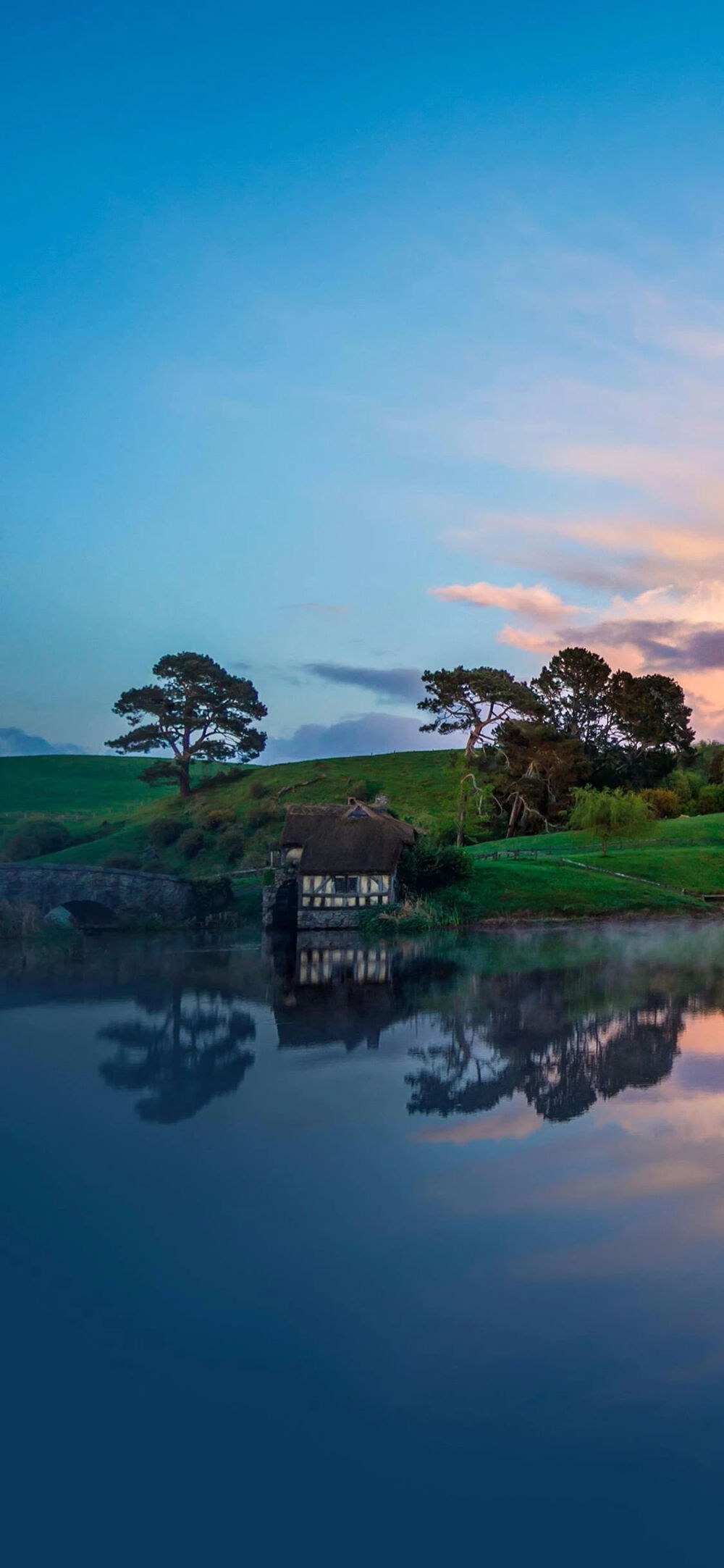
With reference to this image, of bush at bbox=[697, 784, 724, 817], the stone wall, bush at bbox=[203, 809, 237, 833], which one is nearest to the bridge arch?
the stone wall

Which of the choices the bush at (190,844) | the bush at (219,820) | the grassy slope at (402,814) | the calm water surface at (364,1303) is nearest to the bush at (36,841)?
the grassy slope at (402,814)

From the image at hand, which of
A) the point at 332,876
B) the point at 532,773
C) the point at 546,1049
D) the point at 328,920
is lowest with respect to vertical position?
the point at 546,1049

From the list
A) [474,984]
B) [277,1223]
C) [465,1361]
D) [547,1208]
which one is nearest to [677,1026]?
[474,984]

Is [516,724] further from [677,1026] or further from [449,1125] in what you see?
[449,1125]

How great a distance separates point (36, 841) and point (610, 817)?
42019 millimetres

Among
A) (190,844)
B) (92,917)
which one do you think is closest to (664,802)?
(190,844)

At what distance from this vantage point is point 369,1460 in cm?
923

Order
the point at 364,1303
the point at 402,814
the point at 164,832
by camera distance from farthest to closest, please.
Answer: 1. the point at 164,832
2. the point at 402,814
3. the point at 364,1303

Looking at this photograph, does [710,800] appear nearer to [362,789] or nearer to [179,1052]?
[362,789]

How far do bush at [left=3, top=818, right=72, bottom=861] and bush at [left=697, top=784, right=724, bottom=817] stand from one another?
55812 mm

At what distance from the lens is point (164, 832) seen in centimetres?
7500

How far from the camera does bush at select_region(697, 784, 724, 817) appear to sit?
91.1 meters

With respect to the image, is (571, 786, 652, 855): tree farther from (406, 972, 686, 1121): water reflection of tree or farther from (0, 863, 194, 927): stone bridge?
(406, 972, 686, 1121): water reflection of tree

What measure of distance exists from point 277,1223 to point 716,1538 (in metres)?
7.54
